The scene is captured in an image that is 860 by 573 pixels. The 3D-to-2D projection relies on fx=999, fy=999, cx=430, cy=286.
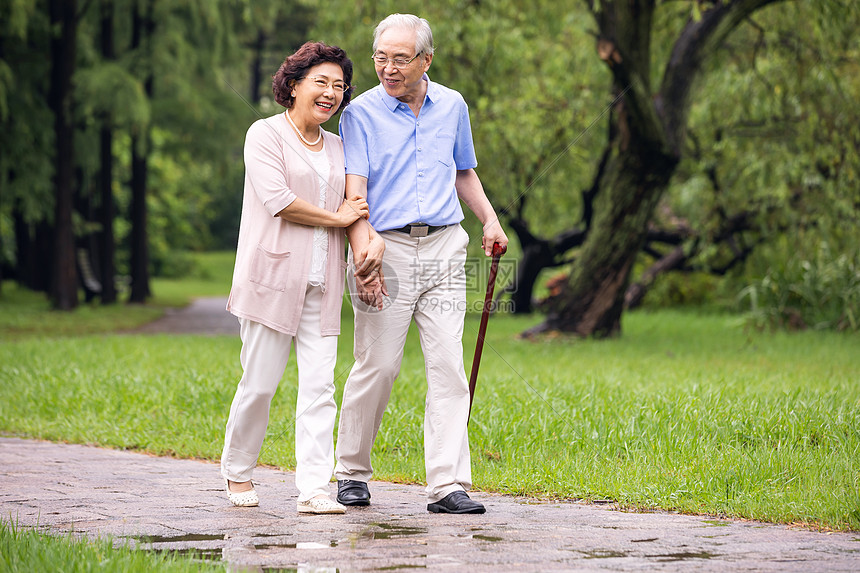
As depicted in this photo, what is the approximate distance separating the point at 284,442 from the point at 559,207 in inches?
572

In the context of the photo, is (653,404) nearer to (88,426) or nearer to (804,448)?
(804,448)

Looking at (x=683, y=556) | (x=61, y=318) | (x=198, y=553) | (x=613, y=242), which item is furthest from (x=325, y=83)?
(x=61, y=318)

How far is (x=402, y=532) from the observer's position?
158 inches

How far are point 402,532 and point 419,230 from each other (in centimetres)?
137

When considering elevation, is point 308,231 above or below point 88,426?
above

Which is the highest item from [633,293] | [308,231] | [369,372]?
[308,231]

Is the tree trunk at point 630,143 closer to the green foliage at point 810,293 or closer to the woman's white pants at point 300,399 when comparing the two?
the green foliage at point 810,293

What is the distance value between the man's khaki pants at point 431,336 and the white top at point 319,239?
0.89 feet

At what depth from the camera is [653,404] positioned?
6621 millimetres

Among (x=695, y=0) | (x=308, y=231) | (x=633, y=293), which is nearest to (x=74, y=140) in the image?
(x=633, y=293)

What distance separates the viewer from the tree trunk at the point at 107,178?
20.1m

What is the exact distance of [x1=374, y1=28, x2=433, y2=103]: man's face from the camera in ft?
14.7

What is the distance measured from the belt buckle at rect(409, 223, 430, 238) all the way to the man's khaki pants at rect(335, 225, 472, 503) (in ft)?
0.10

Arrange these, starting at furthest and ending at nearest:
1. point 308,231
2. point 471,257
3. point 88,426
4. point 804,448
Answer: point 471,257 → point 88,426 → point 804,448 → point 308,231
